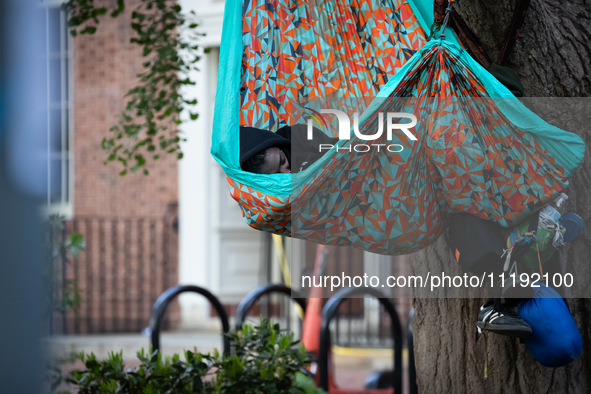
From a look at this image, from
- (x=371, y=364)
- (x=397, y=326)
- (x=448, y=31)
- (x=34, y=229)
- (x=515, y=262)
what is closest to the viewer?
(x=34, y=229)

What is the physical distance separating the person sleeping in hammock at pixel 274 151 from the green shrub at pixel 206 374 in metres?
0.98

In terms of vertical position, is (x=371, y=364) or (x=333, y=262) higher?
(x=333, y=262)

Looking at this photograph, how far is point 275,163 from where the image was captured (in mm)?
1942

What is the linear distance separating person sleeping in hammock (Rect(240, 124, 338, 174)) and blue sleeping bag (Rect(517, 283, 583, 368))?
2.71 ft

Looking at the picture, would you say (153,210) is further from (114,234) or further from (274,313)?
(274,313)

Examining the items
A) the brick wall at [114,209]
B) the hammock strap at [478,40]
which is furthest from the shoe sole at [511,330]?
the brick wall at [114,209]

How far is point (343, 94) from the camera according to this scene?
225 centimetres

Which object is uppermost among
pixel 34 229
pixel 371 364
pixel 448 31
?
pixel 448 31

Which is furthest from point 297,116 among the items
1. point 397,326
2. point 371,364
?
point 371,364

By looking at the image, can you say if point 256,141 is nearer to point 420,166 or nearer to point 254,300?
point 420,166

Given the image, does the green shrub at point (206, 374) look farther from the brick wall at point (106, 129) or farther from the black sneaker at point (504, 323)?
the brick wall at point (106, 129)

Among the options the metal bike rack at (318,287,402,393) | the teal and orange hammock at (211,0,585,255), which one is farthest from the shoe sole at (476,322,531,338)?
the metal bike rack at (318,287,402,393)

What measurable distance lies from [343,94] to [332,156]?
0.58 metres

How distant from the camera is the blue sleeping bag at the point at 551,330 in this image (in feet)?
5.39
